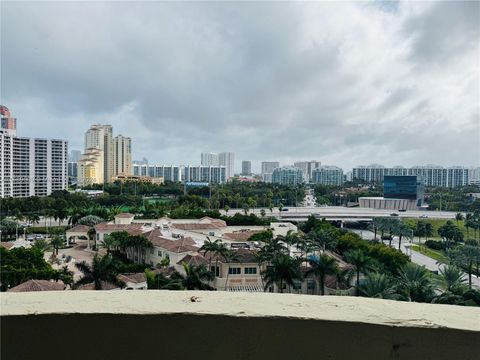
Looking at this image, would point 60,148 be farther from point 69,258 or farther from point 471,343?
point 471,343

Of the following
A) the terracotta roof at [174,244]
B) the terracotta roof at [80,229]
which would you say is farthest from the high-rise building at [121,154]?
the terracotta roof at [174,244]

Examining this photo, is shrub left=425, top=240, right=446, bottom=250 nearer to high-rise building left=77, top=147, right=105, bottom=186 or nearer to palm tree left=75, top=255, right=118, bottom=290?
palm tree left=75, top=255, right=118, bottom=290

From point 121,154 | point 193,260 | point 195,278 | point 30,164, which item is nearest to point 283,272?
point 195,278

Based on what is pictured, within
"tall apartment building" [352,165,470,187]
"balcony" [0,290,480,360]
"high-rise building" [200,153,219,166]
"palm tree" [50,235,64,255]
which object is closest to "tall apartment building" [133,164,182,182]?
"high-rise building" [200,153,219,166]

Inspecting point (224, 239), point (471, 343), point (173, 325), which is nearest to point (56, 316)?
point (173, 325)

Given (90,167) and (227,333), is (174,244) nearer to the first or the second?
(227,333)

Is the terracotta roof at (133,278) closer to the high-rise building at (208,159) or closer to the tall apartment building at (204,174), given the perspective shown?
the tall apartment building at (204,174)
